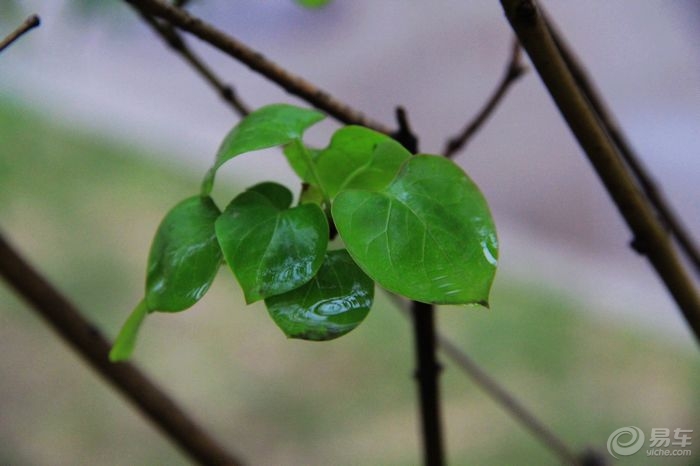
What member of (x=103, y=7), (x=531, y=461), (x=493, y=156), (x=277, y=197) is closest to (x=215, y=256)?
(x=277, y=197)

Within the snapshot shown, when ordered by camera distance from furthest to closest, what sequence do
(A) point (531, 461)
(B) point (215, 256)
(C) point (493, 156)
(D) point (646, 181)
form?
(C) point (493, 156)
(A) point (531, 461)
(D) point (646, 181)
(B) point (215, 256)

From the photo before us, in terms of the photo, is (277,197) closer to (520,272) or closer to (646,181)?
(646,181)

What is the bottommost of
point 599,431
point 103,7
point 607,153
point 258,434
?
point 599,431

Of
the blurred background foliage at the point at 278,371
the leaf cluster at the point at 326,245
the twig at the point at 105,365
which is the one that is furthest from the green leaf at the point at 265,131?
the blurred background foliage at the point at 278,371

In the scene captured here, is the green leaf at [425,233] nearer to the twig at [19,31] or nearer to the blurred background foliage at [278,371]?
the twig at [19,31]

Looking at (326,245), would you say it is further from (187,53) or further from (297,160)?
(187,53)

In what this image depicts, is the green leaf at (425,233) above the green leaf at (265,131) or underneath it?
underneath

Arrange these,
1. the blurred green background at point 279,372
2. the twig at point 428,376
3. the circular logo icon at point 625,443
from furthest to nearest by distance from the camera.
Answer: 1. the blurred green background at point 279,372
2. the circular logo icon at point 625,443
3. the twig at point 428,376
